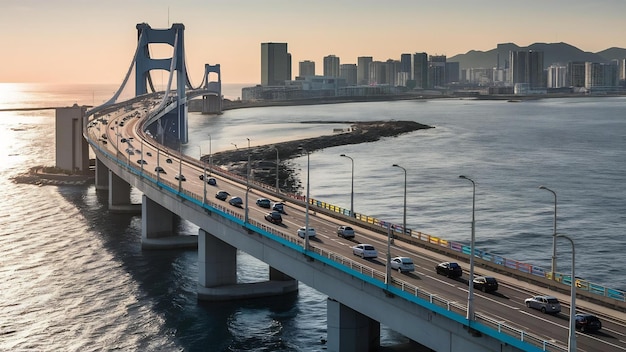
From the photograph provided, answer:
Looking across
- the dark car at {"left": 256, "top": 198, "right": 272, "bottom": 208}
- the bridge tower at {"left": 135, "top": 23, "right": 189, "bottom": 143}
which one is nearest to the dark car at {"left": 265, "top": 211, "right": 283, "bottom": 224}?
the dark car at {"left": 256, "top": 198, "right": 272, "bottom": 208}

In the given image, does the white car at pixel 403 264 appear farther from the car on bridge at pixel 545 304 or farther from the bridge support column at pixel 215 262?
the bridge support column at pixel 215 262

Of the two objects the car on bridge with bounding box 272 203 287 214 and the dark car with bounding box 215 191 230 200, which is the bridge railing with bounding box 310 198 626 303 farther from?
the dark car with bounding box 215 191 230 200

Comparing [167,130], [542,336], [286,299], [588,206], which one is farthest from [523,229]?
[167,130]

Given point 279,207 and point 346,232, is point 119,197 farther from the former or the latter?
point 346,232

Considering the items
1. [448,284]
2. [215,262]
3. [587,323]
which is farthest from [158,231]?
[587,323]

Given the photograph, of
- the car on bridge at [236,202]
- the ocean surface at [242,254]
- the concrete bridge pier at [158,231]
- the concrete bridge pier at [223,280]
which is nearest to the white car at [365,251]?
the ocean surface at [242,254]
